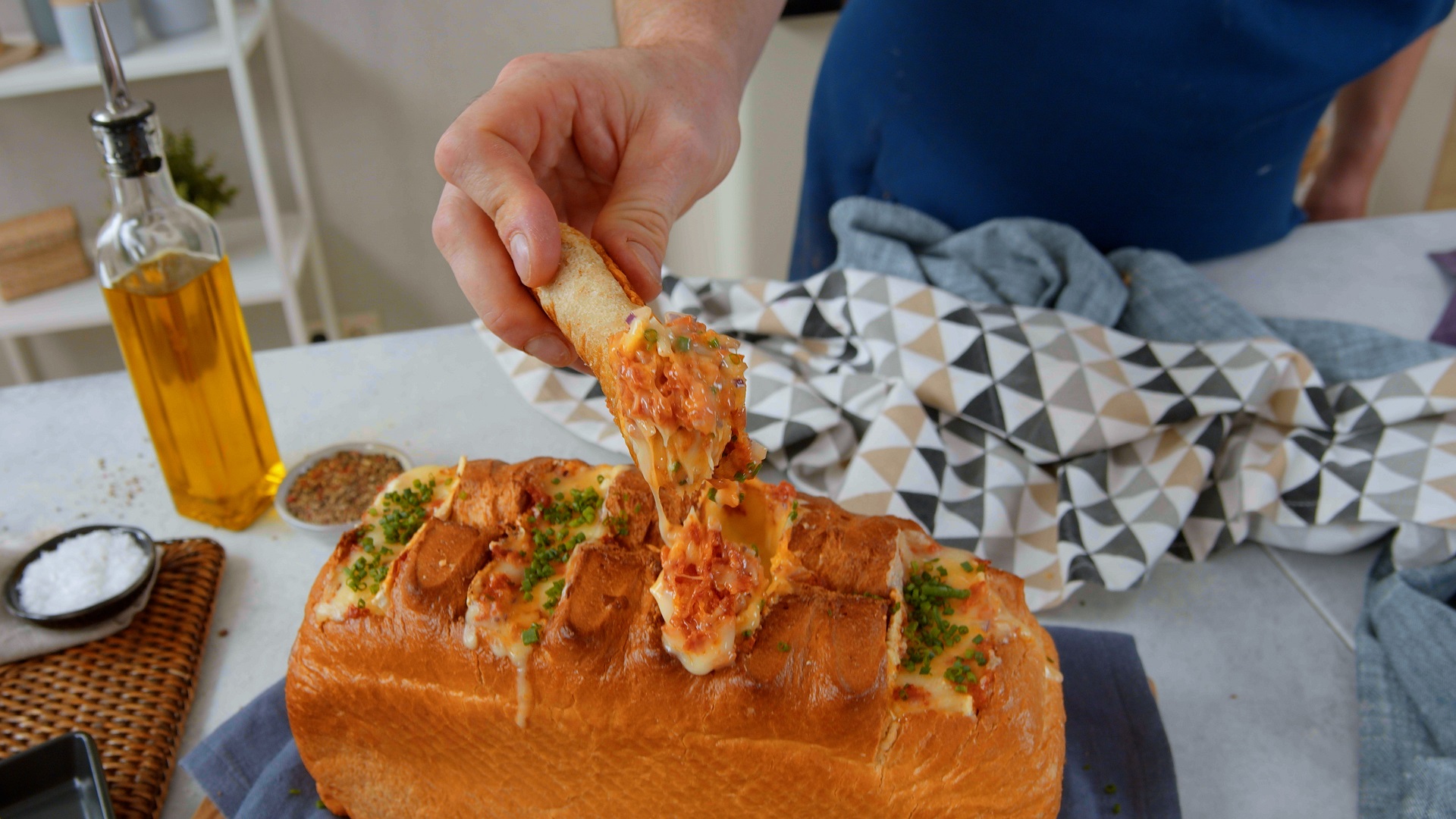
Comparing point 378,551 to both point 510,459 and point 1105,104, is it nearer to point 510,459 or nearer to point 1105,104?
point 510,459

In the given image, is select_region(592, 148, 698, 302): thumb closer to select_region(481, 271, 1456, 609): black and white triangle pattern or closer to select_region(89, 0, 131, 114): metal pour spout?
select_region(481, 271, 1456, 609): black and white triangle pattern

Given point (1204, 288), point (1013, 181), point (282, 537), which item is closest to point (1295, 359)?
point (1204, 288)

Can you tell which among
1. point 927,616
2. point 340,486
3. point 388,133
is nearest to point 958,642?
point 927,616

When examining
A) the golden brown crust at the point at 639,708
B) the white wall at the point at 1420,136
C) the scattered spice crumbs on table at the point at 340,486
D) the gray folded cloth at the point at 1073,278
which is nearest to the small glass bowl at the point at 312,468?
the scattered spice crumbs on table at the point at 340,486

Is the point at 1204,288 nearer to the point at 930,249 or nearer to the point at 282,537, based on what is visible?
the point at 930,249

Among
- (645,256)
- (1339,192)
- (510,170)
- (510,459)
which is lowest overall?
(510,459)

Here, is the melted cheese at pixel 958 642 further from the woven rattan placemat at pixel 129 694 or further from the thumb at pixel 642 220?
the woven rattan placemat at pixel 129 694

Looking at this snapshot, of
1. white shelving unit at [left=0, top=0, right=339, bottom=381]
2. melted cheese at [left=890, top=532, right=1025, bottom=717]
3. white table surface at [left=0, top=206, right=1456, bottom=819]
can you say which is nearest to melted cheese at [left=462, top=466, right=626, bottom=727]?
melted cheese at [left=890, top=532, right=1025, bottom=717]
